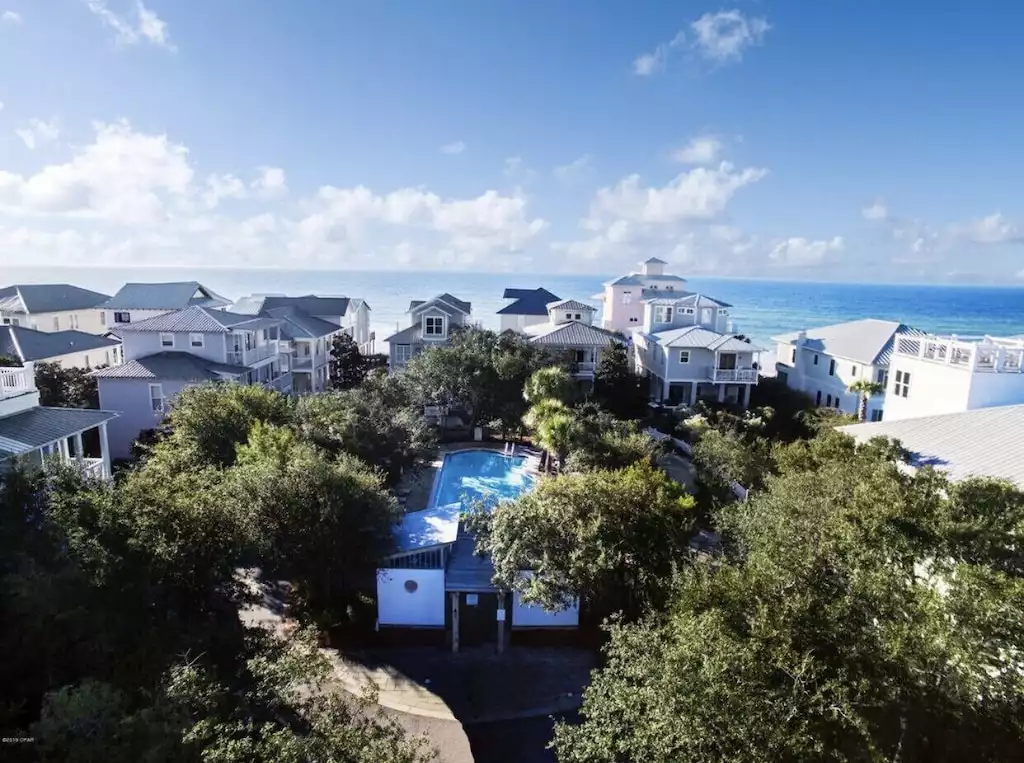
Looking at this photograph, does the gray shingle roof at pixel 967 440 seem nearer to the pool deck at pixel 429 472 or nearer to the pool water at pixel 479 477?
the pool water at pixel 479 477


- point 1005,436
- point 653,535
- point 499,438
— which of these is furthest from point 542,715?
point 499,438

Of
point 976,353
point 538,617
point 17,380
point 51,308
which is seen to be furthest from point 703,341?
point 51,308

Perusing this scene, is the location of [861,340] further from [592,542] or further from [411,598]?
[411,598]

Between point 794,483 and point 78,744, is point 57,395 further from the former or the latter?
point 794,483

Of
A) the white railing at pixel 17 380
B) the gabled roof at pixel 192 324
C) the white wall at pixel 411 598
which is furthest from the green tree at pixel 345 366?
the white wall at pixel 411 598

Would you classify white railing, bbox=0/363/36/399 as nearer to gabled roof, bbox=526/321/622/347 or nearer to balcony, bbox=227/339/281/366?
balcony, bbox=227/339/281/366

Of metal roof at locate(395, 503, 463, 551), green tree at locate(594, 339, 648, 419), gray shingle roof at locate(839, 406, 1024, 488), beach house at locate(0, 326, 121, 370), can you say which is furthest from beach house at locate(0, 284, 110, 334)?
gray shingle roof at locate(839, 406, 1024, 488)

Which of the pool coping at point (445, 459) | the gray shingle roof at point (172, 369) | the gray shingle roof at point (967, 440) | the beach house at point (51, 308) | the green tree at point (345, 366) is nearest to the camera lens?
the gray shingle roof at point (967, 440)
